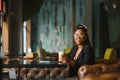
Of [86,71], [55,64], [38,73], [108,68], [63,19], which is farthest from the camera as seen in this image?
[63,19]

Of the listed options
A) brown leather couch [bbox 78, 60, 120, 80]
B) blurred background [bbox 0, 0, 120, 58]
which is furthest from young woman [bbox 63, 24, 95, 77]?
blurred background [bbox 0, 0, 120, 58]

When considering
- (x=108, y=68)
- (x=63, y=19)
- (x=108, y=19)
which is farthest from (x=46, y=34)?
(x=108, y=68)

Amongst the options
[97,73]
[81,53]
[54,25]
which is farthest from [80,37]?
[54,25]

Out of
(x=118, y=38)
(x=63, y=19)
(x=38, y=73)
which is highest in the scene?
(x=63, y=19)

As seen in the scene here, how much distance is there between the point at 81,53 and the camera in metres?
4.66

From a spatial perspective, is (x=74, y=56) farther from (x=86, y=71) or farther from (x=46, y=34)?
(x=46, y=34)

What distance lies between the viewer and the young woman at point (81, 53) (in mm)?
4527

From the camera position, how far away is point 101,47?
35.9ft

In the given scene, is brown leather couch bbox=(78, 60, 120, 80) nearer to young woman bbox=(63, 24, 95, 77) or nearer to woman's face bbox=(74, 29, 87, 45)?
young woman bbox=(63, 24, 95, 77)

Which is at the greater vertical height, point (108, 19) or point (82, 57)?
point (108, 19)

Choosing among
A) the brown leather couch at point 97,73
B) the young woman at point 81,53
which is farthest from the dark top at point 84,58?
the brown leather couch at point 97,73

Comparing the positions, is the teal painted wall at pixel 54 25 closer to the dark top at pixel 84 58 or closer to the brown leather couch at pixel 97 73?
the dark top at pixel 84 58

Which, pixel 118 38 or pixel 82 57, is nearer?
pixel 82 57

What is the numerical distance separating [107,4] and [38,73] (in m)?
6.09
